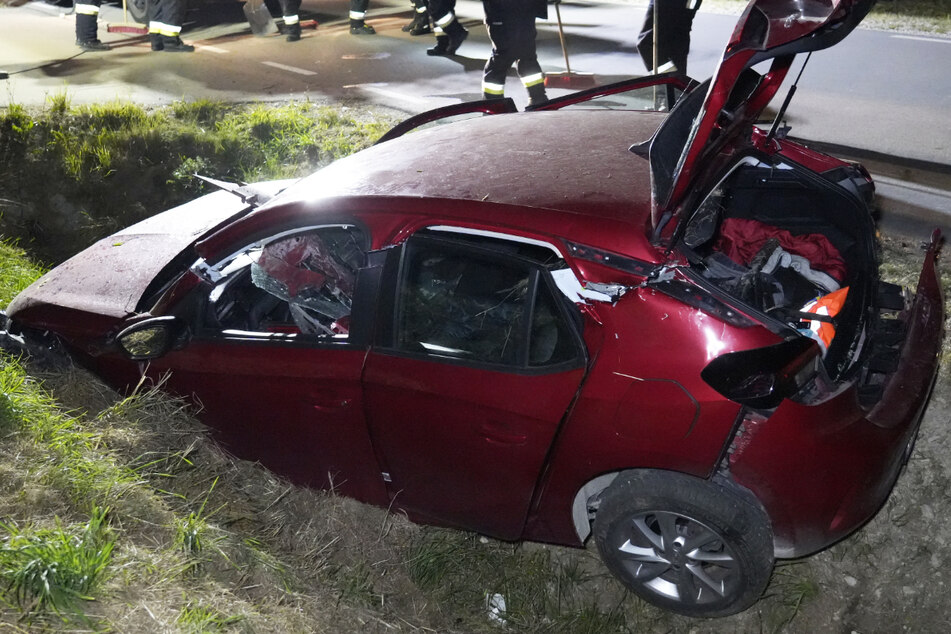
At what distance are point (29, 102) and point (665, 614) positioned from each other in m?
7.96

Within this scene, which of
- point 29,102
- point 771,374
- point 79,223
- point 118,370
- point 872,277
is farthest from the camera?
point 29,102

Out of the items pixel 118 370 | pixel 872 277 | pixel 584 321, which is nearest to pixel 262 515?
pixel 118 370

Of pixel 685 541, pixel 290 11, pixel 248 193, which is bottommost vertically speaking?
pixel 685 541

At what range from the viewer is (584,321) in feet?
8.13

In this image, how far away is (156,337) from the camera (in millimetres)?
3133

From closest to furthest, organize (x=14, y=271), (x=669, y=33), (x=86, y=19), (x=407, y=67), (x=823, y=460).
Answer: (x=823, y=460), (x=14, y=271), (x=669, y=33), (x=407, y=67), (x=86, y=19)

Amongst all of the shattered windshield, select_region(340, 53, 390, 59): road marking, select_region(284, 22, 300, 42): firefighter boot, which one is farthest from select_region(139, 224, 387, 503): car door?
select_region(284, 22, 300, 42): firefighter boot

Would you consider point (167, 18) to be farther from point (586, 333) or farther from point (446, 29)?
point (586, 333)

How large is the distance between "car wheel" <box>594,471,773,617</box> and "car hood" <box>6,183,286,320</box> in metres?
2.11

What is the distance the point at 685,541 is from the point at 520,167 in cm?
140

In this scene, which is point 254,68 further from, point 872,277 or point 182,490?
point 872,277

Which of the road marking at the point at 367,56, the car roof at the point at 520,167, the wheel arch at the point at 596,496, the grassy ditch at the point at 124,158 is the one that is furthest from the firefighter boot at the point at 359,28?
→ the wheel arch at the point at 596,496

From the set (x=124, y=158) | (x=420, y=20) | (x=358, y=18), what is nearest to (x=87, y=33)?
(x=358, y=18)

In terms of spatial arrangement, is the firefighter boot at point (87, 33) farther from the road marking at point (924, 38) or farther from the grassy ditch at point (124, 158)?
the road marking at point (924, 38)
